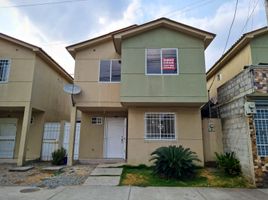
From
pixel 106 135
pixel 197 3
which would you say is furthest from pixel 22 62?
pixel 197 3

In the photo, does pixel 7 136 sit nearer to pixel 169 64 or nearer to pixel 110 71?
pixel 110 71

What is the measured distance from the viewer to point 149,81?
9.81m

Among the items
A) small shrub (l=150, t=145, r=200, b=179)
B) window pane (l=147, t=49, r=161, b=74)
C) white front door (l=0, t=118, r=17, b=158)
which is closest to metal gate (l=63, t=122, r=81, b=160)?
white front door (l=0, t=118, r=17, b=158)

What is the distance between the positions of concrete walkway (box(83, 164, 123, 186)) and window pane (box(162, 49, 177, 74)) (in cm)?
509

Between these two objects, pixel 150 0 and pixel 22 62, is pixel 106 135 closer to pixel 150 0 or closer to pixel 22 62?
pixel 22 62

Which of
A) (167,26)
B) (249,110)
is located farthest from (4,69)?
(249,110)

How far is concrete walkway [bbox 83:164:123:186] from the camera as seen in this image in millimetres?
7594

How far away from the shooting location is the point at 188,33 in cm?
1023

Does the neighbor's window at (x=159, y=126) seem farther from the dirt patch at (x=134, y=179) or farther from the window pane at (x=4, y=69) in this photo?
the window pane at (x=4, y=69)

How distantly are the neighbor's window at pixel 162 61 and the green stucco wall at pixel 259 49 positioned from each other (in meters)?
4.07

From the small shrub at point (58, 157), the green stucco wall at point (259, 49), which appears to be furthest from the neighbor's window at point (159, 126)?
the green stucco wall at point (259, 49)

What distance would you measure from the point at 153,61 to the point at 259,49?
218 inches

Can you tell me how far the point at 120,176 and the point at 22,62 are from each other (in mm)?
8561

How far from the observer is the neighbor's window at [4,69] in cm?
1174
